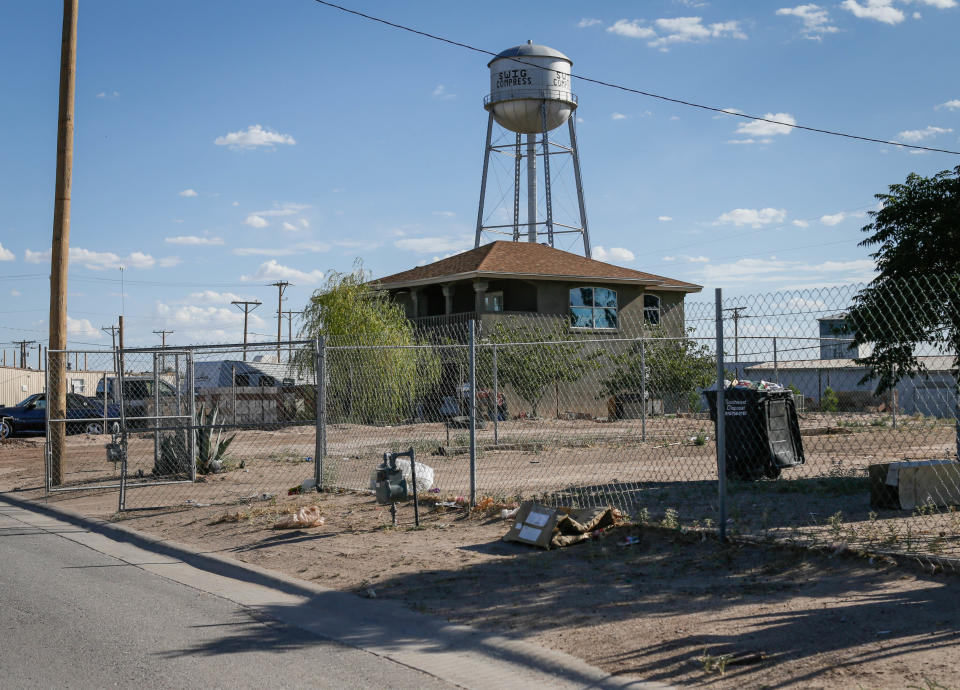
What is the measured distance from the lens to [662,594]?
635cm

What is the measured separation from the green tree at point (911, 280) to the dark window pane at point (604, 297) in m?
25.8

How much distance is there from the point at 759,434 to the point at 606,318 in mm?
24965

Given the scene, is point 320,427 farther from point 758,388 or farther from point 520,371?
point 520,371

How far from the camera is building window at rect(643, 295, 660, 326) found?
131 ft

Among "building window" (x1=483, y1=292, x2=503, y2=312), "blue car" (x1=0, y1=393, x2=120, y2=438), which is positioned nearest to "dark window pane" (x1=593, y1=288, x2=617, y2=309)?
"building window" (x1=483, y1=292, x2=503, y2=312)

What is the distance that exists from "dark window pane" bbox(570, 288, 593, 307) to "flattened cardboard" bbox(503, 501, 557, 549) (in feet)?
89.7

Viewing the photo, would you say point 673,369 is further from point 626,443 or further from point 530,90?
point 530,90

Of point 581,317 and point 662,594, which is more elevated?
point 581,317

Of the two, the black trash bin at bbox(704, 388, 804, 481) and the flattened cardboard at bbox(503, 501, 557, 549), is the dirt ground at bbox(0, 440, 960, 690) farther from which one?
the black trash bin at bbox(704, 388, 804, 481)

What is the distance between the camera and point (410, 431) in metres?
20.7

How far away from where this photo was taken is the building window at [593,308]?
35469 mm

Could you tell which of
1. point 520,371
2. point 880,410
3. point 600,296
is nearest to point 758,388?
point 520,371

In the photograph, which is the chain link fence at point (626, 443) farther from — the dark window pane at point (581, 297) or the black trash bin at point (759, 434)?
the dark window pane at point (581, 297)

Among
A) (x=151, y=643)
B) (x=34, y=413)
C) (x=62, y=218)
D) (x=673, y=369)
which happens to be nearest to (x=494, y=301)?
(x=673, y=369)
